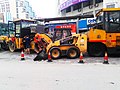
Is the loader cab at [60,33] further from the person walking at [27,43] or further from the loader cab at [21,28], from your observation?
the loader cab at [21,28]

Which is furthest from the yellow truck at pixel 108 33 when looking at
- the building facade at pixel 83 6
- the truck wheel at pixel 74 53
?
the building facade at pixel 83 6

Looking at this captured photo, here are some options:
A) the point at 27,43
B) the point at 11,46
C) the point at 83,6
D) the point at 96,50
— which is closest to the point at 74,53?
the point at 96,50

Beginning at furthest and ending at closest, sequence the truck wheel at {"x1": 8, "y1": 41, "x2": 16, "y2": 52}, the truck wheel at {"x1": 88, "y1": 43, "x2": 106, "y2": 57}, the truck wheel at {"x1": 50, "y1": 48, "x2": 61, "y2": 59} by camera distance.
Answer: the truck wheel at {"x1": 8, "y1": 41, "x2": 16, "y2": 52}, the truck wheel at {"x1": 88, "y1": 43, "x2": 106, "y2": 57}, the truck wheel at {"x1": 50, "y1": 48, "x2": 61, "y2": 59}

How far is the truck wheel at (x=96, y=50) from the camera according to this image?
17.2m

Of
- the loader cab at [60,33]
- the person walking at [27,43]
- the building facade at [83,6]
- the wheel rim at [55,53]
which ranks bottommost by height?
the wheel rim at [55,53]

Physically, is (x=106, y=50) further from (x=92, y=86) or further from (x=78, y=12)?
(x=78, y=12)

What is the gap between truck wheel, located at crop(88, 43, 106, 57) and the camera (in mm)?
17172

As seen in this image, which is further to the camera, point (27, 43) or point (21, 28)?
point (21, 28)

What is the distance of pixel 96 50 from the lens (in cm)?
1734

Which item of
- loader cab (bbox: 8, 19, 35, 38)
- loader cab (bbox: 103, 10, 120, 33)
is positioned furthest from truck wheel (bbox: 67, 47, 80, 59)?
loader cab (bbox: 8, 19, 35, 38)

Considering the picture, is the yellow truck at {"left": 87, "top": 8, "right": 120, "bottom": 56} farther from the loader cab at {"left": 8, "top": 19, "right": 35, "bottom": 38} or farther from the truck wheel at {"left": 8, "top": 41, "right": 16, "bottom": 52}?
the truck wheel at {"left": 8, "top": 41, "right": 16, "bottom": 52}

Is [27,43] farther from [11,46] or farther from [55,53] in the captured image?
[55,53]

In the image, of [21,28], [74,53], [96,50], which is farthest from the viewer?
[21,28]

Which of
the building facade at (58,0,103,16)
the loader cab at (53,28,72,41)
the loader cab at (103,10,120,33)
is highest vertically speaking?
the building facade at (58,0,103,16)
